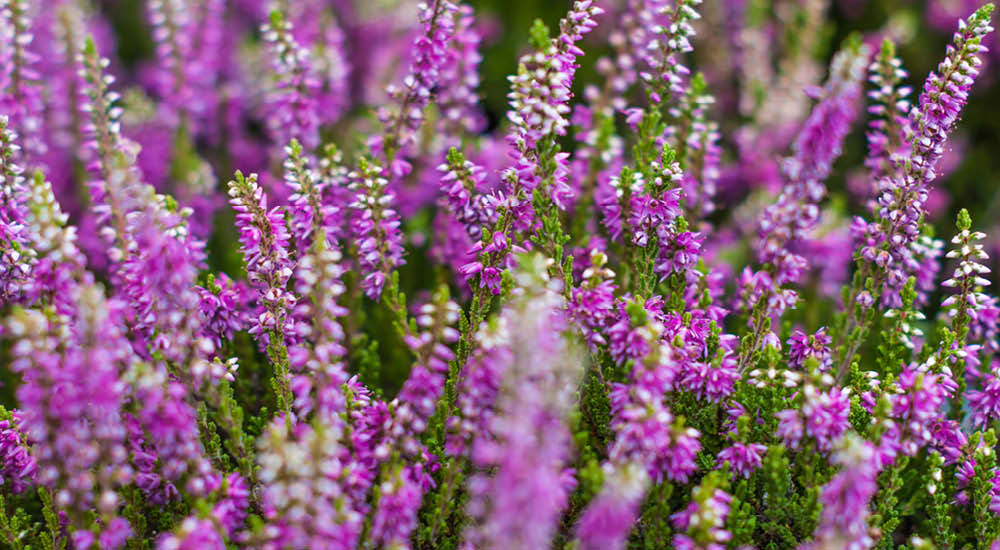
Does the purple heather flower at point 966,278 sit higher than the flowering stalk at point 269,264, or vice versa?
the purple heather flower at point 966,278

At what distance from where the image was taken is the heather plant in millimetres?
2561

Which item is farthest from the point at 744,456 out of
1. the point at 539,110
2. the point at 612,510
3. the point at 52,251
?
the point at 52,251

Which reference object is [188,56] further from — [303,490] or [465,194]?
[303,490]

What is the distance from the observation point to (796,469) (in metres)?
3.33

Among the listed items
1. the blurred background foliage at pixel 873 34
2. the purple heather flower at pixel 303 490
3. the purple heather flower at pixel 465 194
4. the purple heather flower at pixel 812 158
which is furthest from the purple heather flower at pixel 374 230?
the blurred background foliage at pixel 873 34

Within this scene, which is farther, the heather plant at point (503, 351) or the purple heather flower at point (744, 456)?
the purple heather flower at point (744, 456)

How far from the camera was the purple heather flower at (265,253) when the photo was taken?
314 centimetres

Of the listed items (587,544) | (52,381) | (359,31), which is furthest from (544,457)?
(359,31)

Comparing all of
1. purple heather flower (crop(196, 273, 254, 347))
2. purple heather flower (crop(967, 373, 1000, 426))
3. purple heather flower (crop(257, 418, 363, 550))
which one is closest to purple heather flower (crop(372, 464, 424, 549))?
purple heather flower (crop(257, 418, 363, 550))

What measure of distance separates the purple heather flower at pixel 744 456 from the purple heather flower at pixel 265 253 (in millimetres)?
1566

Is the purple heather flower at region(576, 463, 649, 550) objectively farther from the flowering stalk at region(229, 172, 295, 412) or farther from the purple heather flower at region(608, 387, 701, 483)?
the flowering stalk at region(229, 172, 295, 412)

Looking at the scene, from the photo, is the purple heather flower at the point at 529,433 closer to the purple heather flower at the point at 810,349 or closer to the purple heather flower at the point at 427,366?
the purple heather flower at the point at 427,366

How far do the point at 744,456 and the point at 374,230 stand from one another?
65.5 inches

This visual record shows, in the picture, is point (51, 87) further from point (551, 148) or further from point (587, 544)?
point (587, 544)
